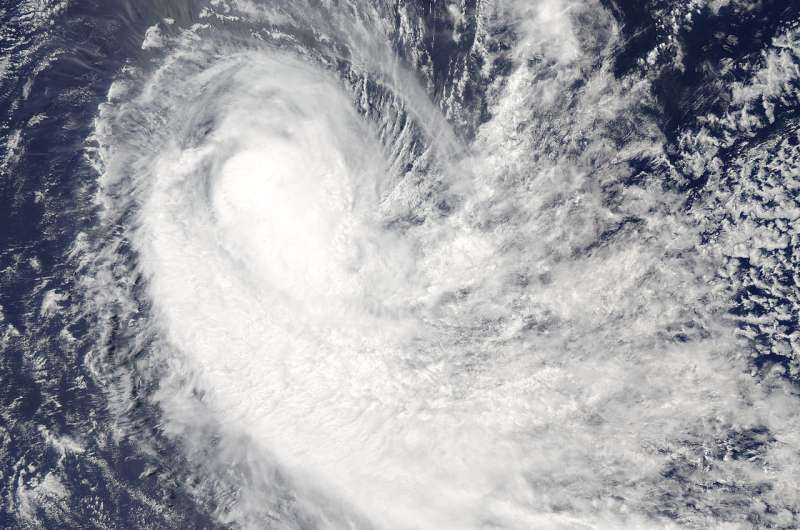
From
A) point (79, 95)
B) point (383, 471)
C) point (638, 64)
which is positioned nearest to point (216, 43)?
point (79, 95)

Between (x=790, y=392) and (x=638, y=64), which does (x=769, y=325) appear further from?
(x=638, y=64)

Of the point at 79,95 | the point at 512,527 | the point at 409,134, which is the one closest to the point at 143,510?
the point at 512,527

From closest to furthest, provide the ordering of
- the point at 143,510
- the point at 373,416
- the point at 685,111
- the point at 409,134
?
the point at 685,111, the point at 409,134, the point at 373,416, the point at 143,510

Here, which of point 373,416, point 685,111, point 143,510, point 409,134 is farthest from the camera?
point 143,510

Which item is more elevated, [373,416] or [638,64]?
[638,64]

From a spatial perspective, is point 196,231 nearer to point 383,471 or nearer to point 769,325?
point 383,471

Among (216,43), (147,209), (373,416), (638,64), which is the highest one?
(216,43)

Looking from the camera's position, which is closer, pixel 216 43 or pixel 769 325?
pixel 769 325
